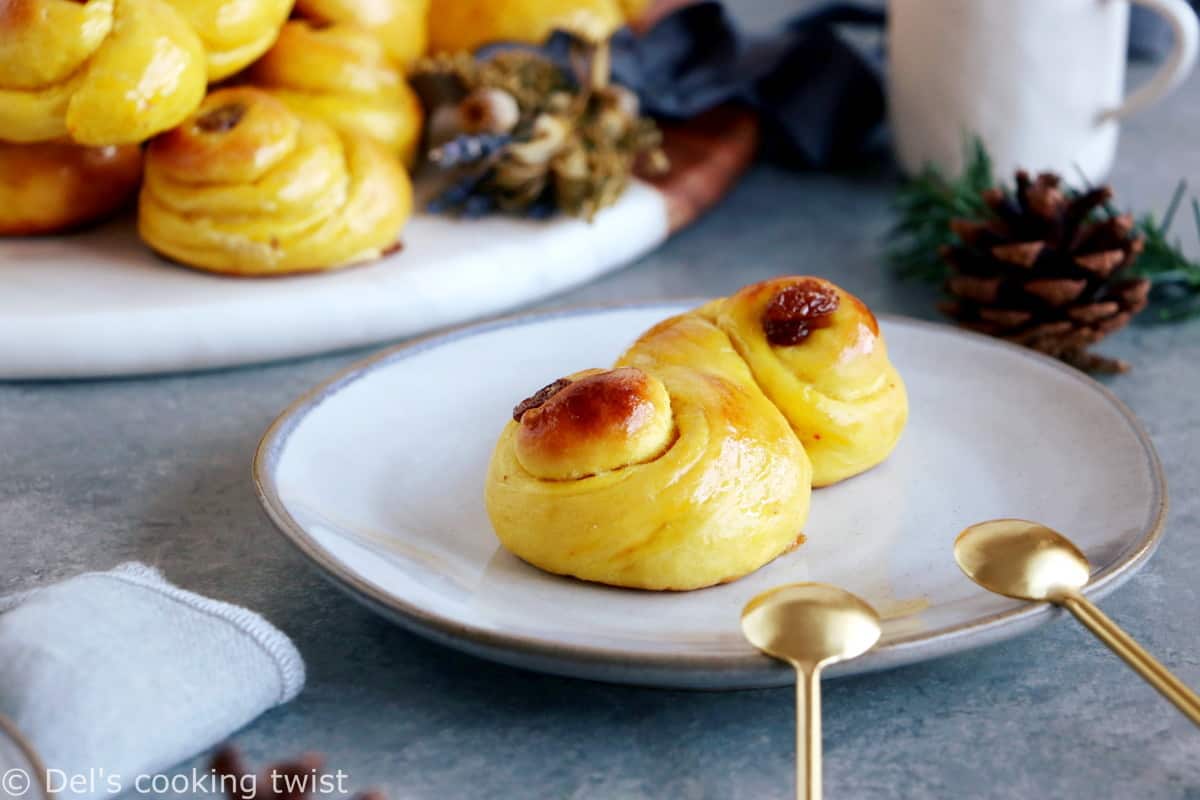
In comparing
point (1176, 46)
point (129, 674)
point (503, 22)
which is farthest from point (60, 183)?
point (1176, 46)

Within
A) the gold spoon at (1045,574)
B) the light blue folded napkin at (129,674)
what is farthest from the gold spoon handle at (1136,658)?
the light blue folded napkin at (129,674)

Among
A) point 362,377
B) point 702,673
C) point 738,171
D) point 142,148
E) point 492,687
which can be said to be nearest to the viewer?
point 702,673

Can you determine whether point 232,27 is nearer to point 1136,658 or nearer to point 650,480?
point 650,480

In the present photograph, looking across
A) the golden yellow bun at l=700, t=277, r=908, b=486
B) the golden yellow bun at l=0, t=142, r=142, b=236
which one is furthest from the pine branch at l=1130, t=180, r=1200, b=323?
the golden yellow bun at l=0, t=142, r=142, b=236

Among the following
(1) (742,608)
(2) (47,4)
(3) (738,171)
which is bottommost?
(3) (738,171)

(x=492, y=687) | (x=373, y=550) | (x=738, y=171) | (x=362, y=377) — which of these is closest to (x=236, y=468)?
(x=362, y=377)

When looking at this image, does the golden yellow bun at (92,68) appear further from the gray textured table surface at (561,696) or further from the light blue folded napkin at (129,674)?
the light blue folded napkin at (129,674)

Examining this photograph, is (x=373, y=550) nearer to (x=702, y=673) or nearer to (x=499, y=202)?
Answer: (x=702, y=673)

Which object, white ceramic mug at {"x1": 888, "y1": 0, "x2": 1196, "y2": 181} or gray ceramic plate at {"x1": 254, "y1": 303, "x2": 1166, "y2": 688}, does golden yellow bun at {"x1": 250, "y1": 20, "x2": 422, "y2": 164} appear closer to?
gray ceramic plate at {"x1": 254, "y1": 303, "x2": 1166, "y2": 688}
